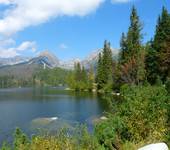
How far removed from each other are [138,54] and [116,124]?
54.5 metres

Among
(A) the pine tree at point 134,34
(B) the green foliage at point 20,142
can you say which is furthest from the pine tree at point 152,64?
(B) the green foliage at point 20,142

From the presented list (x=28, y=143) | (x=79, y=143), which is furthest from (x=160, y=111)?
(x=28, y=143)

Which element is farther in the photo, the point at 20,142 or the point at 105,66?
the point at 105,66

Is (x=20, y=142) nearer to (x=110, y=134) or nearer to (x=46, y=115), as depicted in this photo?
(x=110, y=134)

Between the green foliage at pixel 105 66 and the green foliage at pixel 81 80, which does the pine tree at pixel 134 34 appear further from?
the green foliage at pixel 81 80

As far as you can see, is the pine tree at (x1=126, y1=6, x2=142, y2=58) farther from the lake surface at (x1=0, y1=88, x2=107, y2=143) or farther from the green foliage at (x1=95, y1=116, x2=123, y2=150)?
the green foliage at (x1=95, y1=116, x2=123, y2=150)

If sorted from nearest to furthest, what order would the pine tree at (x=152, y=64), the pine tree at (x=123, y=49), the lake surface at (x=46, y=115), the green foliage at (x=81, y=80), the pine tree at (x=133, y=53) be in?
the lake surface at (x=46, y=115), the pine tree at (x=152, y=64), the pine tree at (x=133, y=53), the pine tree at (x=123, y=49), the green foliage at (x=81, y=80)

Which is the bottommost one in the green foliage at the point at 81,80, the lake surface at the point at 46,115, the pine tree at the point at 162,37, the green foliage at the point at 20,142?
the lake surface at the point at 46,115

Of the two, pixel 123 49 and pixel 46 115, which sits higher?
pixel 123 49

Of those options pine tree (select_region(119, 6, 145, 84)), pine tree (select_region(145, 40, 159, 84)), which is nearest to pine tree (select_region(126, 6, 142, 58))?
pine tree (select_region(119, 6, 145, 84))

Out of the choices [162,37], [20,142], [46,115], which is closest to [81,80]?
[162,37]

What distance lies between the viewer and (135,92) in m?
14.0

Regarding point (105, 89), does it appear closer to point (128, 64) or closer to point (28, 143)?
point (128, 64)

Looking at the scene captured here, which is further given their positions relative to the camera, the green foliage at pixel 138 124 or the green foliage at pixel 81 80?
the green foliage at pixel 81 80
